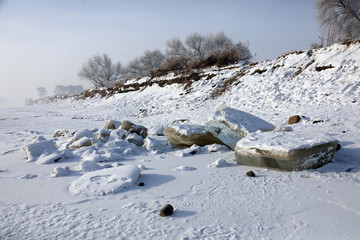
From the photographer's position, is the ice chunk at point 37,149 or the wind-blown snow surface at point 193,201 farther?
the ice chunk at point 37,149

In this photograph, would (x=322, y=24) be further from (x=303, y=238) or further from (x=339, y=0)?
(x=303, y=238)

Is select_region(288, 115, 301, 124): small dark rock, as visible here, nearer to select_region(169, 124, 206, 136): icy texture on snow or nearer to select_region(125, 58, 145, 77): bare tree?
select_region(169, 124, 206, 136): icy texture on snow

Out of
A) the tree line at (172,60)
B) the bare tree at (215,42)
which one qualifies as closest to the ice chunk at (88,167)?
the tree line at (172,60)

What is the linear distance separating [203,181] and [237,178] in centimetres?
50

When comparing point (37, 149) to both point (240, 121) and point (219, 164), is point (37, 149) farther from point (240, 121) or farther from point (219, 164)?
point (240, 121)

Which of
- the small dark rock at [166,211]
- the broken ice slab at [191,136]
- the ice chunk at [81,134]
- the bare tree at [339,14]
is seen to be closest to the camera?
the small dark rock at [166,211]

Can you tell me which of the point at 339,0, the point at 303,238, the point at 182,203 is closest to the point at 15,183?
the point at 182,203

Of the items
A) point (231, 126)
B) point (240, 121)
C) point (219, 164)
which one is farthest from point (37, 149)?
point (240, 121)

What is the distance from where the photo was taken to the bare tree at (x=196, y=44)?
38969 mm

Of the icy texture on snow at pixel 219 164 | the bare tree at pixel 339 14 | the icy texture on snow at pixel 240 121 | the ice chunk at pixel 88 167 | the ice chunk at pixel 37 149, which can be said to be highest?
the bare tree at pixel 339 14

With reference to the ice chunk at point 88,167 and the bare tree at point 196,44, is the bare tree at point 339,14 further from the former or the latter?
the bare tree at point 196,44

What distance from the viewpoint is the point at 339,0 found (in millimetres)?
13742

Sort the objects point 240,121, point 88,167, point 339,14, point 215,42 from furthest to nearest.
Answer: point 215,42
point 339,14
point 240,121
point 88,167

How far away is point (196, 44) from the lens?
39188 millimetres
